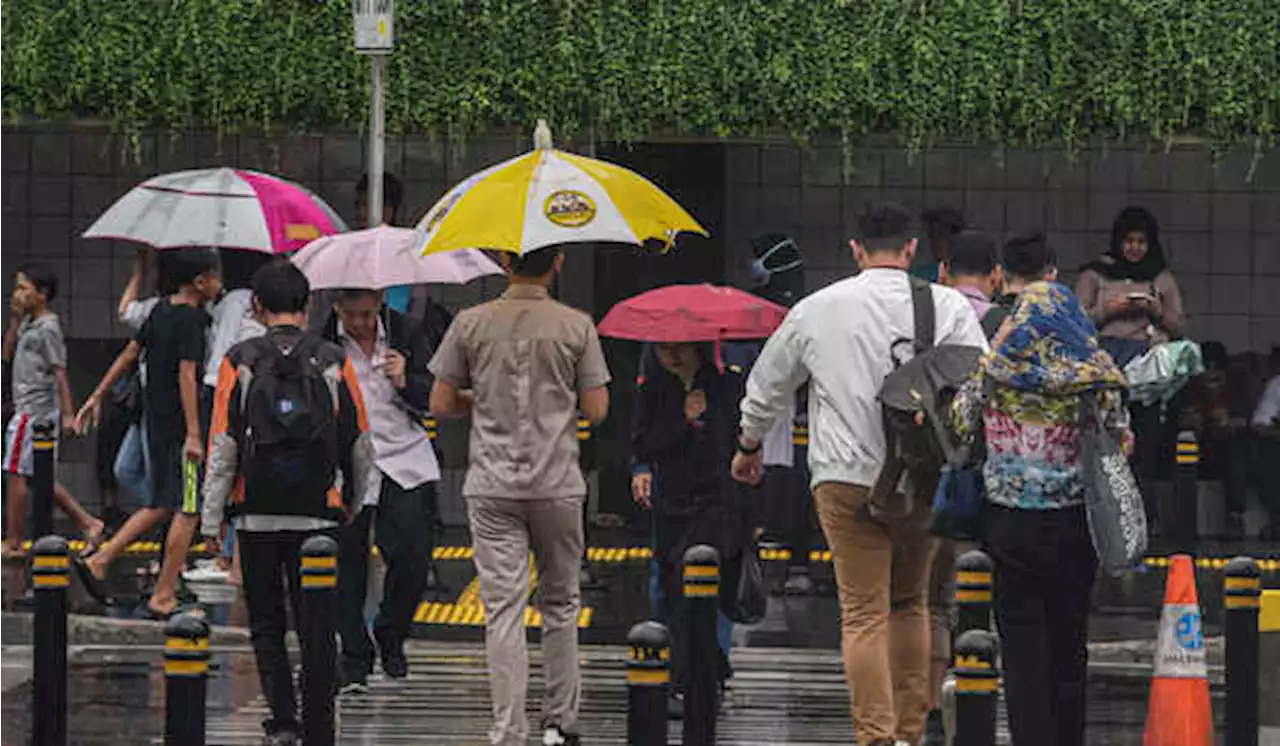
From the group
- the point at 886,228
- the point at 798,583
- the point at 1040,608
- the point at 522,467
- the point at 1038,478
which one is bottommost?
the point at 798,583

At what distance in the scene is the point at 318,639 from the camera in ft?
35.9

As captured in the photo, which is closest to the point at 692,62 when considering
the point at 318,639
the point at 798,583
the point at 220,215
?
the point at 798,583

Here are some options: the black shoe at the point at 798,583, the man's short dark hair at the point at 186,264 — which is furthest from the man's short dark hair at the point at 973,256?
the black shoe at the point at 798,583

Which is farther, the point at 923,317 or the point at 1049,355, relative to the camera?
the point at 923,317

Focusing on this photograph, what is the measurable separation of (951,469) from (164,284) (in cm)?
570

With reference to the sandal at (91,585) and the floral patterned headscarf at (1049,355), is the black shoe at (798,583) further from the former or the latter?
the floral patterned headscarf at (1049,355)

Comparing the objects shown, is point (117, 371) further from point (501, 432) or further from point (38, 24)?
point (501, 432)

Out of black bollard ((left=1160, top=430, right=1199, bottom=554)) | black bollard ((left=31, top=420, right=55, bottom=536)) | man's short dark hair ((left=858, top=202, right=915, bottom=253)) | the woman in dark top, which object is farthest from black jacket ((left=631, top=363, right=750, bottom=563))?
black bollard ((left=1160, top=430, right=1199, bottom=554))

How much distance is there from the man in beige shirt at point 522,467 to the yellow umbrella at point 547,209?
237mm

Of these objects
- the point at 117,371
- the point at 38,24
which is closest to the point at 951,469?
the point at 117,371

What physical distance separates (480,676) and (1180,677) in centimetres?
363

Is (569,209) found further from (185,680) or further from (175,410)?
(175,410)

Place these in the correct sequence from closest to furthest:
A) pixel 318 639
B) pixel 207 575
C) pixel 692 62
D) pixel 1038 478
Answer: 1. pixel 1038 478
2. pixel 318 639
3. pixel 207 575
4. pixel 692 62

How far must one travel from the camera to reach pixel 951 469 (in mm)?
10961
